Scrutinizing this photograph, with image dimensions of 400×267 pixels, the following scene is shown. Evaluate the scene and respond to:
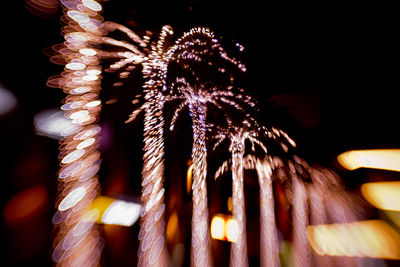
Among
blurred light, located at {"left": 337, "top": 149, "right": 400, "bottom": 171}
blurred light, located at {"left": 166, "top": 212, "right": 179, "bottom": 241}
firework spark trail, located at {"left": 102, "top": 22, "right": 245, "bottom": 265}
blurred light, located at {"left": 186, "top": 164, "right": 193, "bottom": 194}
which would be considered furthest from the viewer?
blurred light, located at {"left": 186, "top": 164, "right": 193, "bottom": 194}

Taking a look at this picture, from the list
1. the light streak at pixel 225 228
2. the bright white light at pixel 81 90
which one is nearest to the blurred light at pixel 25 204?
the bright white light at pixel 81 90

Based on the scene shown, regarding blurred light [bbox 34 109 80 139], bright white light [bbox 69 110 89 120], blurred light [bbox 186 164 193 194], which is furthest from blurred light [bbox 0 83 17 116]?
blurred light [bbox 186 164 193 194]

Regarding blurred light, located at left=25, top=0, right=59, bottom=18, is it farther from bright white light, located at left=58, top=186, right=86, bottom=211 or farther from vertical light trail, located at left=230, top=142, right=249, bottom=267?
vertical light trail, located at left=230, top=142, right=249, bottom=267

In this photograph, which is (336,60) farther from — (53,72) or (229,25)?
(53,72)

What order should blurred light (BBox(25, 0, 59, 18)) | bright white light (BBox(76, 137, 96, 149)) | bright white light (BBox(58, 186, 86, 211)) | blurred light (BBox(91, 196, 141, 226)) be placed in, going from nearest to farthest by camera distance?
1. blurred light (BBox(25, 0, 59, 18))
2. bright white light (BBox(58, 186, 86, 211))
3. bright white light (BBox(76, 137, 96, 149))
4. blurred light (BBox(91, 196, 141, 226))

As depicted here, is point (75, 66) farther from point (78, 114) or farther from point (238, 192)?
point (238, 192)

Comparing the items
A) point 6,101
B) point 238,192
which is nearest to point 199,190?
point 238,192
